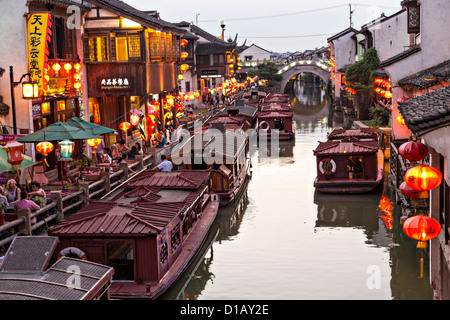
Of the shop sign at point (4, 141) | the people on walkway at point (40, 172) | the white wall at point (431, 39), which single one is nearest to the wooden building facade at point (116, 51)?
the people on walkway at point (40, 172)

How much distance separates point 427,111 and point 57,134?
13887 mm

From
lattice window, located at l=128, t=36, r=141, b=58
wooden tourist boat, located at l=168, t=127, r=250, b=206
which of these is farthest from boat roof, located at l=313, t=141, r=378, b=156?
lattice window, located at l=128, t=36, r=141, b=58

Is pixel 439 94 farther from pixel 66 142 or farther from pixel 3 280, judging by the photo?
pixel 66 142

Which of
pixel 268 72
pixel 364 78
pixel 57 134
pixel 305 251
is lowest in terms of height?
pixel 305 251

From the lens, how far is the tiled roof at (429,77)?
60.6 feet

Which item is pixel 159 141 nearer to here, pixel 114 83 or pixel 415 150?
pixel 114 83

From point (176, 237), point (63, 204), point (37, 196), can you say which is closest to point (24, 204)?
point (37, 196)

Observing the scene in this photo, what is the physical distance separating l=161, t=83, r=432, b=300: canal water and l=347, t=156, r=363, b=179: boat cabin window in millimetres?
1049

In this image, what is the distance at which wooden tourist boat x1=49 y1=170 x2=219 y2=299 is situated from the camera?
44.2ft

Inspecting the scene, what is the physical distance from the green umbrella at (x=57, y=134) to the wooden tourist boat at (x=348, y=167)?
9519 millimetres

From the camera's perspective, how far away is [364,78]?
47.8m

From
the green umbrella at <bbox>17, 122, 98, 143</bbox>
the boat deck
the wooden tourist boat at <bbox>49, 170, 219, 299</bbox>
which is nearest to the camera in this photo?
the boat deck

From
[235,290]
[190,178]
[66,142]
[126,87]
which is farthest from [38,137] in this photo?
[126,87]

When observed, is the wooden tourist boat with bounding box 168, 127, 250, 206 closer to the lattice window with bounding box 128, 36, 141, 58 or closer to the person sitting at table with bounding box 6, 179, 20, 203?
the lattice window with bounding box 128, 36, 141, 58
